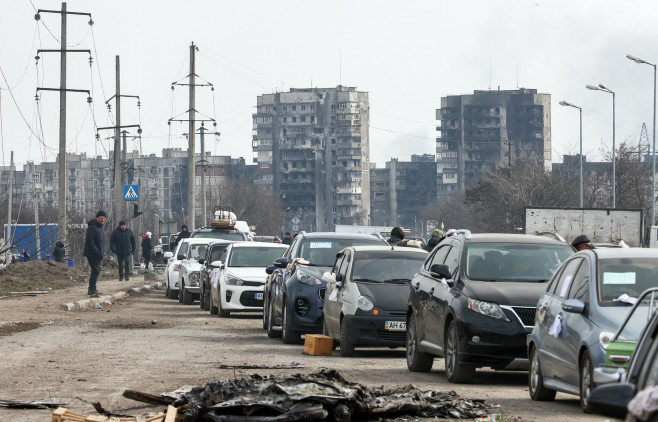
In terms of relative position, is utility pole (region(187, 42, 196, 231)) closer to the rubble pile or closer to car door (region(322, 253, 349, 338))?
car door (region(322, 253, 349, 338))

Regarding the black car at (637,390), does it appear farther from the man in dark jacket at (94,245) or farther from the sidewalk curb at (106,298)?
the man in dark jacket at (94,245)

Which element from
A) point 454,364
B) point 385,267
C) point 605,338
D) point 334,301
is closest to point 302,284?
point 334,301

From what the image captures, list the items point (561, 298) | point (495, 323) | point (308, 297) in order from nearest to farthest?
point (561, 298) < point (495, 323) < point (308, 297)

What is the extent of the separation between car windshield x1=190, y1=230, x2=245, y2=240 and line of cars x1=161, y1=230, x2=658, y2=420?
17640mm

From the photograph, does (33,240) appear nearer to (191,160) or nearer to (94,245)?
(94,245)

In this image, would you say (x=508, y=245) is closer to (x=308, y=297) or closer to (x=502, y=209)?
(x=308, y=297)

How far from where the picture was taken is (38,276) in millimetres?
44719

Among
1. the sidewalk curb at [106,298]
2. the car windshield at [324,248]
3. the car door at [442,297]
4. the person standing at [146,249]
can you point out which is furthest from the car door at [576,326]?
the person standing at [146,249]

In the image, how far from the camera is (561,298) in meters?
11.7

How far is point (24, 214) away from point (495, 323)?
128073 mm

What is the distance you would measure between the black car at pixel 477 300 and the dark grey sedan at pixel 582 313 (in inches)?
44.0

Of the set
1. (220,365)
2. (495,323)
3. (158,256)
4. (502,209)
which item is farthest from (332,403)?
(502,209)

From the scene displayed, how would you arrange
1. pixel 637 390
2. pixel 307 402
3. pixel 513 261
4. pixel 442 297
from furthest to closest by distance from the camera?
pixel 513 261 → pixel 442 297 → pixel 307 402 → pixel 637 390

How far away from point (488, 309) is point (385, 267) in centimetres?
461
